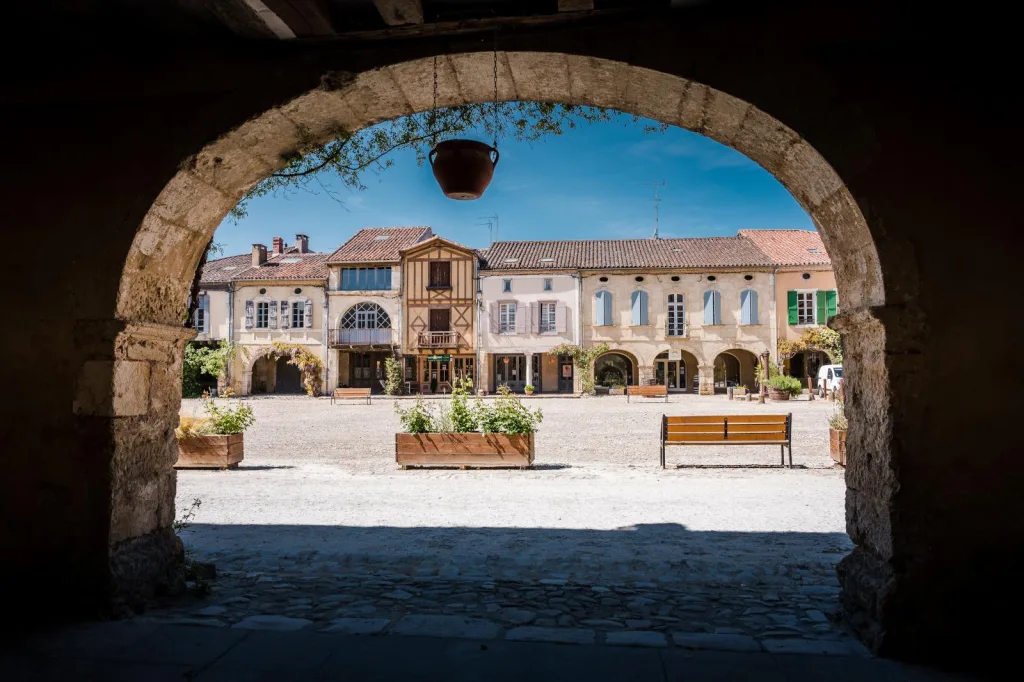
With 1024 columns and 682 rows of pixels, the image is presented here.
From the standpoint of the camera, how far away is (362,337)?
84.2ft

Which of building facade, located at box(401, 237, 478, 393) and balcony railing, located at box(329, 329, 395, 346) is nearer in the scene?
building facade, located at box(401, 237, 478, 393)

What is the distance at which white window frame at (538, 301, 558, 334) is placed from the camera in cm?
2494

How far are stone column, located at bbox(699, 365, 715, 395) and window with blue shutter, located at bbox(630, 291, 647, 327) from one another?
2.86 metres

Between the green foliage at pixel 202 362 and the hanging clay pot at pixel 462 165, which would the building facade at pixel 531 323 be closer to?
the green foliage at pixel 202 362

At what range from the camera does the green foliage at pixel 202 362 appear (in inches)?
952

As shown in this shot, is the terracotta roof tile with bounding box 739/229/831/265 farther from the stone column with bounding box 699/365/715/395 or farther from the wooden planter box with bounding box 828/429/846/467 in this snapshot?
the wooden planter box with bounding box 828/429/846/467

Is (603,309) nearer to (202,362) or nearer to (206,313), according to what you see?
(202,362)

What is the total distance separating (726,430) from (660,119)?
5.29 m

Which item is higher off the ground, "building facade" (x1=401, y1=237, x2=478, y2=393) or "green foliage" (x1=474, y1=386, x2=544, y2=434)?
"building facade" (x1=401, y1=237, x2=478, y2=393)

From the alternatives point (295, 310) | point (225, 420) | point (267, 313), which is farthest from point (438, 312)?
point (225, 420)

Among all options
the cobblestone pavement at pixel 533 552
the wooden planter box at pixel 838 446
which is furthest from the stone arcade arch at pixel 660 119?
the wooden planter box at pixel 838 446

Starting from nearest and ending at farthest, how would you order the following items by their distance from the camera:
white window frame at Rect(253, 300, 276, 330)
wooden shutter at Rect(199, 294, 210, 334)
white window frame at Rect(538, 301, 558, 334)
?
white window frame at Rect(538, 301, 558, 334) < white window frame at Rect(253, 300, 276, 330) < wooden shutter at Rect(199, 294, 210, 334)

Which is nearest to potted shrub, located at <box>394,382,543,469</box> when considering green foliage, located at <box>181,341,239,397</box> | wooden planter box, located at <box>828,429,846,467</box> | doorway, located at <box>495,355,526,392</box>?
wooden planter box, located at <box>828,429,846,467</box>

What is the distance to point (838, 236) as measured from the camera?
8.77 ft
